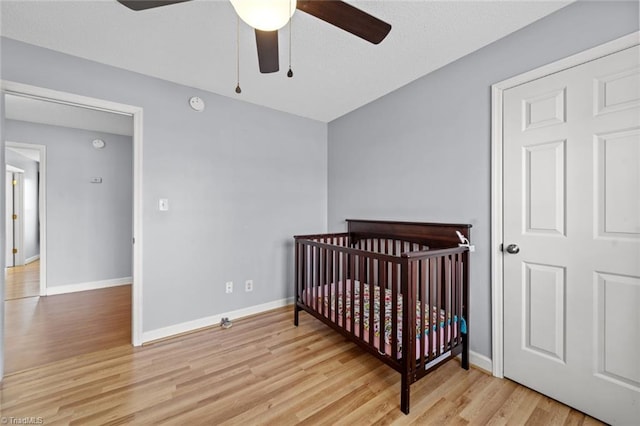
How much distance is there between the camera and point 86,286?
12.2 feet

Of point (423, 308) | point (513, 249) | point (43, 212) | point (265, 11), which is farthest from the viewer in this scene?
point (43, 212)

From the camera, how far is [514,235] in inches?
68.1

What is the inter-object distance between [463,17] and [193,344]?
10.2ft

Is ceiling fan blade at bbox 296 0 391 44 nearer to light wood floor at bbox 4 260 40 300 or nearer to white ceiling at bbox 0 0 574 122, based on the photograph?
white ceiling at bbox 0 0 574 122

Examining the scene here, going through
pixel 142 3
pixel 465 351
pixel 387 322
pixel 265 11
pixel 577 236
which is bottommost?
pixel 465 351

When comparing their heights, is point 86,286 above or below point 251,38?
below

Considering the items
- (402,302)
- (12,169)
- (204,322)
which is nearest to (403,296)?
(402,302)

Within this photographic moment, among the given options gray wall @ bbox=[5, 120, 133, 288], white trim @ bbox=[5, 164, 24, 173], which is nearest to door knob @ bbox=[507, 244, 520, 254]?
gray wall @ bbox=[5, 120, 133, 288]

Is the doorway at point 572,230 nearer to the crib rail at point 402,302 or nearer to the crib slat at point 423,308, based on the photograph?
the crib rail at point 402,302

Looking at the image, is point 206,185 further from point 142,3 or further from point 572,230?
point 572,230

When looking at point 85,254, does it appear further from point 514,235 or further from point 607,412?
point 607,412

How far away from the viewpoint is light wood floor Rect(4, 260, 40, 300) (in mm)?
3417
